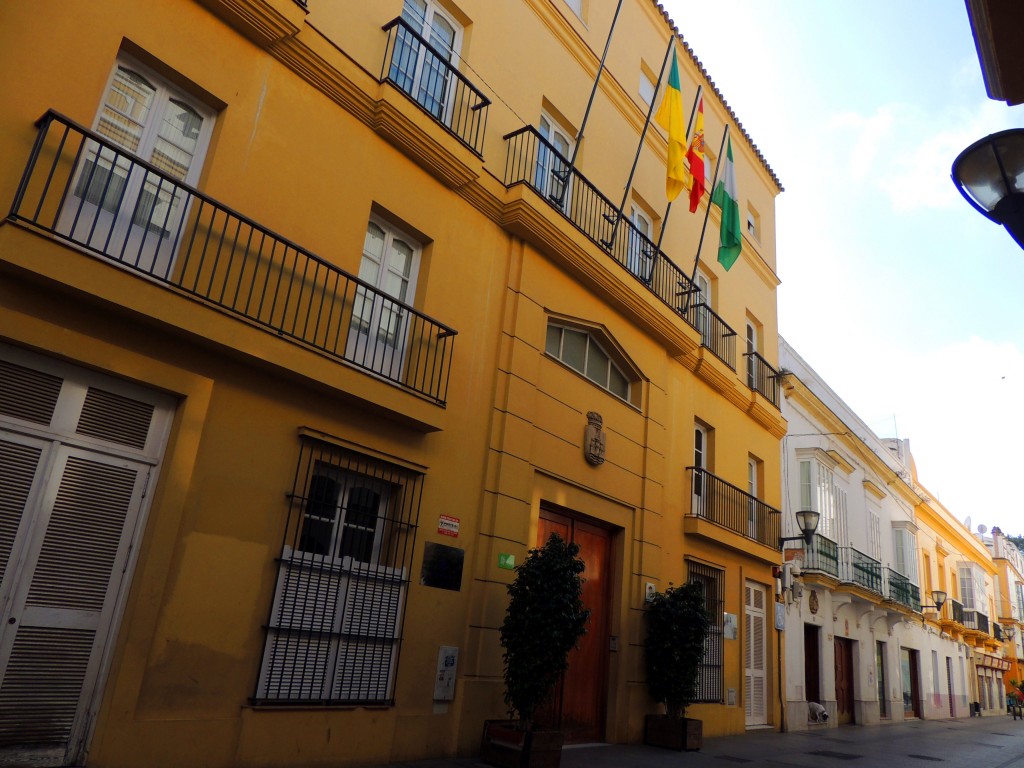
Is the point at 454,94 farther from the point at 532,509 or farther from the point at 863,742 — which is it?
the point at 863,742

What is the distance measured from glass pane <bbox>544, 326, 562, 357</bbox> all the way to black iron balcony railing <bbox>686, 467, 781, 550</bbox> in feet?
13.2

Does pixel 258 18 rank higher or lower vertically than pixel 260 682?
higher

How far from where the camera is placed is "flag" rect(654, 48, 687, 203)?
12789 mm

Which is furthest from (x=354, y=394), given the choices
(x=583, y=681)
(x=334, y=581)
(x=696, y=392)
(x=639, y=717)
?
(x=696, y=392)

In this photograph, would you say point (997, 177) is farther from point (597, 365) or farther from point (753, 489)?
point (753, 489)

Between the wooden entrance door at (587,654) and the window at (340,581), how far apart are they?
2714 millimetres

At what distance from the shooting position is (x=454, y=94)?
9.84 metres

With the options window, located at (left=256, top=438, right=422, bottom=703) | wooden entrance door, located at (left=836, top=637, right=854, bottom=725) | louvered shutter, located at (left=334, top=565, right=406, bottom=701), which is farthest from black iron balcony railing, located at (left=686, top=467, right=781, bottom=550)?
louvered shutter, located at (left=334, top=565, right=406, bottom=701)

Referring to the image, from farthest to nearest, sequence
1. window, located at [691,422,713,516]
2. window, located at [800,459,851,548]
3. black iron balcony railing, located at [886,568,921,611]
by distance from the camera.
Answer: black iron balcony railing, located at [886,568,921,611]
window, located at [800,459,851,548]
window, located at [691,422,713,516]

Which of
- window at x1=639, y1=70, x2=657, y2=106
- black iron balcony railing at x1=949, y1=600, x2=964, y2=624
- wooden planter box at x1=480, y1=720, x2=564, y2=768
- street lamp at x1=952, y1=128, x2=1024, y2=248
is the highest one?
window at x1=639, y1=70, x2=657, y2=106

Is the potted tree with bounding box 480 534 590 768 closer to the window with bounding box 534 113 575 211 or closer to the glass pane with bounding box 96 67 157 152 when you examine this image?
the window with bounding box 534 113 575 211

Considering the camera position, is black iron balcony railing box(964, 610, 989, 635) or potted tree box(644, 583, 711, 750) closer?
potted tree box(644, 583, 711, 750)

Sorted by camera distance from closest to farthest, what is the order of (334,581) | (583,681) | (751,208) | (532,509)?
(334,581) → (532,509) → (583,681) → (751,208)

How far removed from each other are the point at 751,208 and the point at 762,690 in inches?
433
